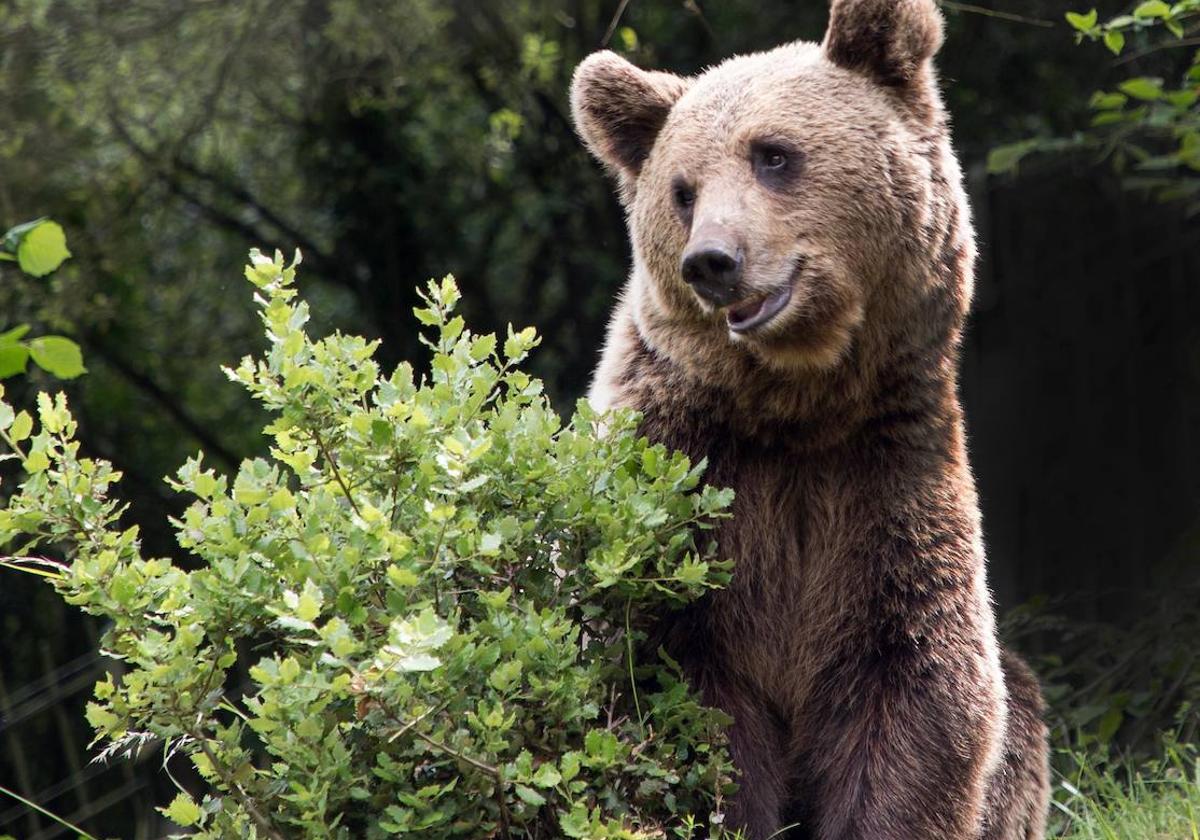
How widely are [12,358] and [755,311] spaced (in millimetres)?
1702

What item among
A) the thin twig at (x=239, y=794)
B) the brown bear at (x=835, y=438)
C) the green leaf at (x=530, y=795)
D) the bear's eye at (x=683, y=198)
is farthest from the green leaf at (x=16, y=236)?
the bear's eye at (x=683, y=198)

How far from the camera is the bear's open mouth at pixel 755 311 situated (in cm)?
330

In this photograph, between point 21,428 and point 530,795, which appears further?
point 21,428

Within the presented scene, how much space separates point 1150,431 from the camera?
7.11m

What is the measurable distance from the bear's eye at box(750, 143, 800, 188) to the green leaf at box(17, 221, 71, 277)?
1743mm

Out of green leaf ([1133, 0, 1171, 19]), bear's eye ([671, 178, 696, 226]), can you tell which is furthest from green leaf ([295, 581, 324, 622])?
green leaf ([1133, 0, 1171, 19])

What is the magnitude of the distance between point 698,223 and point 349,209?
5.79 metres

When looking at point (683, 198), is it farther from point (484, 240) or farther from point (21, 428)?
point (484, 240)

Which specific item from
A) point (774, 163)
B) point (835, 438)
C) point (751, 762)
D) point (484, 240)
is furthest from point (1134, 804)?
point (484, 240)

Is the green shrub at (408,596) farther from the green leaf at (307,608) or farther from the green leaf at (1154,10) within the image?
the green leaf at (1154,10)

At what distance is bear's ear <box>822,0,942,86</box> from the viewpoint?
3527 millimetres

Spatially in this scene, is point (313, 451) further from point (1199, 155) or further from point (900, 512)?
point (1199, 155)

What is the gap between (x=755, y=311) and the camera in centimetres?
331

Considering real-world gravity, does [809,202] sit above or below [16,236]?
below
